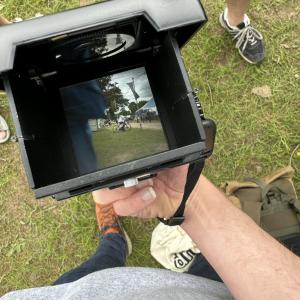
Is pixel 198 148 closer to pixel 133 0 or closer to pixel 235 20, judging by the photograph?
pixel 133 0

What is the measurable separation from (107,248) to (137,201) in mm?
824

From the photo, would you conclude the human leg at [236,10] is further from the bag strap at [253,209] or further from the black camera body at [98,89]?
the bag strap at [253,209]

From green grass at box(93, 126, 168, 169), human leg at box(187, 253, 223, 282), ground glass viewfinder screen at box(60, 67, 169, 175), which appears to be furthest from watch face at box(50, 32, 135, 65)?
human leg at box(187, 253, 223, 282)

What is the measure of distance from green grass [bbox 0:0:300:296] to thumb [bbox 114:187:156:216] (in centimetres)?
87

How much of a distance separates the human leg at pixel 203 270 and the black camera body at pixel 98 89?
825 millimetres

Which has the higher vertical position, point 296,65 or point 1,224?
point 296,65

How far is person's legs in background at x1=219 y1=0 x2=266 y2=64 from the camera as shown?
1773mm

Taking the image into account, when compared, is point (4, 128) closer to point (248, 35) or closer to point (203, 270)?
point (203, 270)

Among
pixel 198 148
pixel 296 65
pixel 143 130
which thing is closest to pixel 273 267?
pixel 198 148

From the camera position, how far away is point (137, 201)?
940mm

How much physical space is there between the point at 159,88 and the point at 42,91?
51cm

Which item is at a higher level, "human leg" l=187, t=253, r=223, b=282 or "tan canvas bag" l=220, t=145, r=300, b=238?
"tan canvas bag" l=220, t=145, r=300, b=238

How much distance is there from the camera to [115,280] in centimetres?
99

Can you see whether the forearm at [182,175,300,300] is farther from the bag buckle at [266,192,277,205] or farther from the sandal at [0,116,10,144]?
the sandal at [0,116,10,144]
